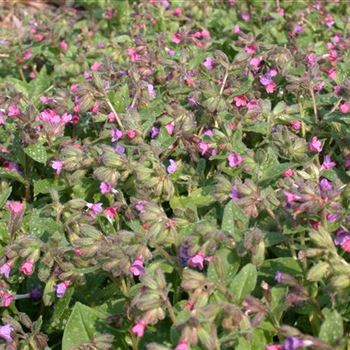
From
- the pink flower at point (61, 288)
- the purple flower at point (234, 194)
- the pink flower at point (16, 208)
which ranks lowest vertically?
the pink flower at point (16, 208)

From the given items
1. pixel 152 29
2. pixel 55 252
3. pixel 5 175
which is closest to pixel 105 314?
pixel 55 252

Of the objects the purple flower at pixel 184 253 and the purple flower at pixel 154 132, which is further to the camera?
the purple flower at pixel 154 132

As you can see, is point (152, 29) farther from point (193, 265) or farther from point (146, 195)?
point (193, 265)

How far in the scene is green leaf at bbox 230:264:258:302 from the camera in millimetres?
2564

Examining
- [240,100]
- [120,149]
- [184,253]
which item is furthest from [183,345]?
[240,100]

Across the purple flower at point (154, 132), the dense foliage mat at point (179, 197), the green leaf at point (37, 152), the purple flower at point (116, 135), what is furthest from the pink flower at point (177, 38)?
the green leaf at point (37, 152)

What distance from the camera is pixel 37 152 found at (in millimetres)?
3635

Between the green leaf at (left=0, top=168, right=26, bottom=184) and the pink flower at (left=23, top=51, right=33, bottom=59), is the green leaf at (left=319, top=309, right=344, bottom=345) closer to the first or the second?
the green leaf at (left=0, top=168, right=26, bottom=184)

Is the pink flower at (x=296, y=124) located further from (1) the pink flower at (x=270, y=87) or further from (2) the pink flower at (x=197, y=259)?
(2) the pink flower at (x=197, y=259)

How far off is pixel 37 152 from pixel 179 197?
0.82m

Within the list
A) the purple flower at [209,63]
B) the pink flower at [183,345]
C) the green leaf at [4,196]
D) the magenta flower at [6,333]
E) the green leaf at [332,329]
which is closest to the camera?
the pink flower at [183,345]

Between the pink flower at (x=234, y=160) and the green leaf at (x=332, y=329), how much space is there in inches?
42.9

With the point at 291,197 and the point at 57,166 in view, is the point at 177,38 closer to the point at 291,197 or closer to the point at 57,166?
the point at 57,166

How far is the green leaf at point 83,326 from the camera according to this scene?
8.90 feet
